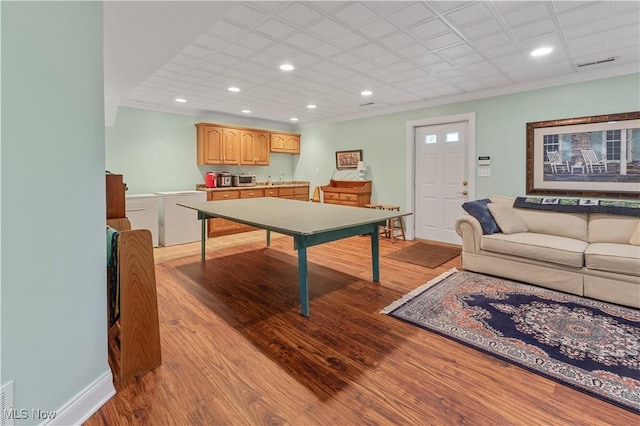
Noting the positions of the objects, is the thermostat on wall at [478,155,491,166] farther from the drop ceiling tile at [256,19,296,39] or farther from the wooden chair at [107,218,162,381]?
the wooden chair at [107,218,162,381]

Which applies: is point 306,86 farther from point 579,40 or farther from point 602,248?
point 602,248

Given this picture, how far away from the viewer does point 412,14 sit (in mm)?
2398

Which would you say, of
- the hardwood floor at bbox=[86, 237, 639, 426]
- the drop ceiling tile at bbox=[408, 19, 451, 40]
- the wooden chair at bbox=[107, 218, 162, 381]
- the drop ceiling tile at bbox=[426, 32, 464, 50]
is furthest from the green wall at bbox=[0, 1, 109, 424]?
the drop ceiling tile at bbox=[426, 32, 464, 50]

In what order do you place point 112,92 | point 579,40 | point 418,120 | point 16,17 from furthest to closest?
point 418,120
point 112,92
point 579,40
point 16,17

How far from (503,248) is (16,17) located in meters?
3.98

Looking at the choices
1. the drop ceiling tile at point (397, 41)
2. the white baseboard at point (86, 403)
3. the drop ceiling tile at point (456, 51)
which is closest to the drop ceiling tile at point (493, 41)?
the drop ceiling tile at point (456, 51)

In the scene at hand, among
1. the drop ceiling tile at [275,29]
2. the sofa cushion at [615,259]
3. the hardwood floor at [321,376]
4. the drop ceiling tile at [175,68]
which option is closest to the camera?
the hardwood floor at [321,376]

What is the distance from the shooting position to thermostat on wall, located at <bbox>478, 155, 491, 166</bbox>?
458 centimetres

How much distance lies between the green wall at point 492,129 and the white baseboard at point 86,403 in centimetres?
482

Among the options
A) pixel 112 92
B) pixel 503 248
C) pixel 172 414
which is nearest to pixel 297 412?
pixel 172 414

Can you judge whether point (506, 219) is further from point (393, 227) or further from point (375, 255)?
point (393, 227)

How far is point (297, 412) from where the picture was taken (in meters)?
1.53

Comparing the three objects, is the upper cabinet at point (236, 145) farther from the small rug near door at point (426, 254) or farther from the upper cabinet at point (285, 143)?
the small rug near door at point (426, 254)

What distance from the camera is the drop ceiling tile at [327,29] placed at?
2.52 metres
